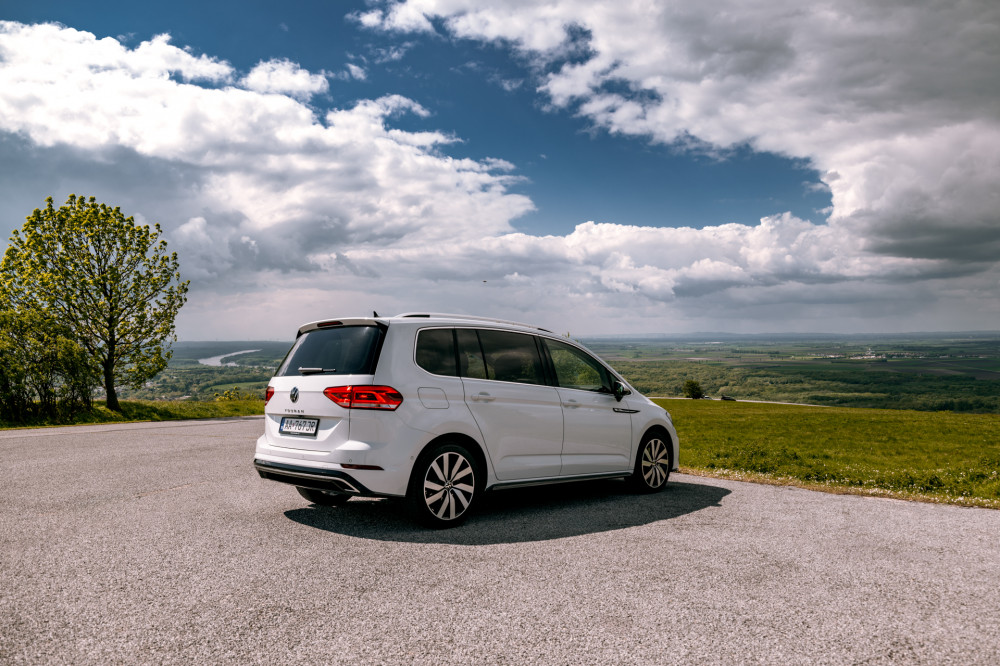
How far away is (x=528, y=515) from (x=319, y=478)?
7.38 ft

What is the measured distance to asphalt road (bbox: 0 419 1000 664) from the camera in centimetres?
342

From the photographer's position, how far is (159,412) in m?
25.8

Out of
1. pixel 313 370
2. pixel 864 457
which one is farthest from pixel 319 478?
pixel 864 457

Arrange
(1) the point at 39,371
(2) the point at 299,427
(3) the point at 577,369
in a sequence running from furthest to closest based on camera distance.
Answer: (1) the point at 39,371 < (3) the point at 577,369 < (2) the point at 299,427

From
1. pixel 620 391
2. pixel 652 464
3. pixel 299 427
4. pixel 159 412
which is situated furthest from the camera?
pixel 159 412

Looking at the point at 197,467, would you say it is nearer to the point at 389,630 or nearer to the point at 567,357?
the point at 567,357

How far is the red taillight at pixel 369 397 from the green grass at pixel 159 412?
19.8 m

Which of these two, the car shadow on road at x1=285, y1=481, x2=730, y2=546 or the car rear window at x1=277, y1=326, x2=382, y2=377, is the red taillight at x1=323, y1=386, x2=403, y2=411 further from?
the car shadow on road at x1=285, y1=481, x2=730, y2=546

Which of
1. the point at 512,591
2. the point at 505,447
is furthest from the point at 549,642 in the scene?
the point at 505,447

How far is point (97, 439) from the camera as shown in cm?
1360

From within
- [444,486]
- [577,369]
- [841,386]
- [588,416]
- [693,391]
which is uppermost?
[577,369]

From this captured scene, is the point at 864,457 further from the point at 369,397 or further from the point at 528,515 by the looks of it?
the point at 369,397

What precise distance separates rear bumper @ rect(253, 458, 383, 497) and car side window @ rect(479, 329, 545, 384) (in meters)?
1.76

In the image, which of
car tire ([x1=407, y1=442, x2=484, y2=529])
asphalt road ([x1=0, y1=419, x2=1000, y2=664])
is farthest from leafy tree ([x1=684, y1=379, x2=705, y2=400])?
car tire ([x1=407, y1=442, x2=484, y2=529])
